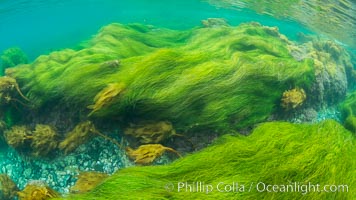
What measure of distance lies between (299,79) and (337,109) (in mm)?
2246

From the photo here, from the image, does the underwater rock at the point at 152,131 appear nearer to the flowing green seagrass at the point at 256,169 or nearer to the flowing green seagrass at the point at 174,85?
the flowing green seagrass at the point at 174,85

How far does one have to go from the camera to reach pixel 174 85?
460 cm

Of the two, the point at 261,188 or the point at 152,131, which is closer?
the point at 261,188

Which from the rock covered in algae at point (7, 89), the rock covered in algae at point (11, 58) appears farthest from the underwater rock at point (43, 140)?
the rock covered in algae at point (11, 58)

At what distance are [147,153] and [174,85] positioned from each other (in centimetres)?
123

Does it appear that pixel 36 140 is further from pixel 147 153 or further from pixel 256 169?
pixel 256 169

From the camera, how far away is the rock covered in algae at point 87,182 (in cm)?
363

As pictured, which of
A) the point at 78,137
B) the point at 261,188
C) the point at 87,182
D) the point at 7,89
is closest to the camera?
the point at 261,188

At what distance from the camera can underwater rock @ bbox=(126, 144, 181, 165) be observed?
3914mm

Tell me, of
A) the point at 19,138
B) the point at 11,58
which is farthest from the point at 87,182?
the point at 11,58

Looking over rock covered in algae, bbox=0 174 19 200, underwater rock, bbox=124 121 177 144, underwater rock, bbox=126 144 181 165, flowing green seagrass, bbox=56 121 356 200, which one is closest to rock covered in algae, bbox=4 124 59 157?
rock covered in algae, bbox=0 174 19 200

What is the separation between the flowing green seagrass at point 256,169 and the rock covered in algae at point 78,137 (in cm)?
136

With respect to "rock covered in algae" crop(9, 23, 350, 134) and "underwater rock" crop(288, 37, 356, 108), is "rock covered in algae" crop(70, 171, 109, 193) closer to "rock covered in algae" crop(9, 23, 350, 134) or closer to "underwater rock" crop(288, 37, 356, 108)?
"rock covered in algae" crop(9, 23, 350, 134)

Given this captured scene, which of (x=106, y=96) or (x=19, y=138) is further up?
(x=106, y=96)
